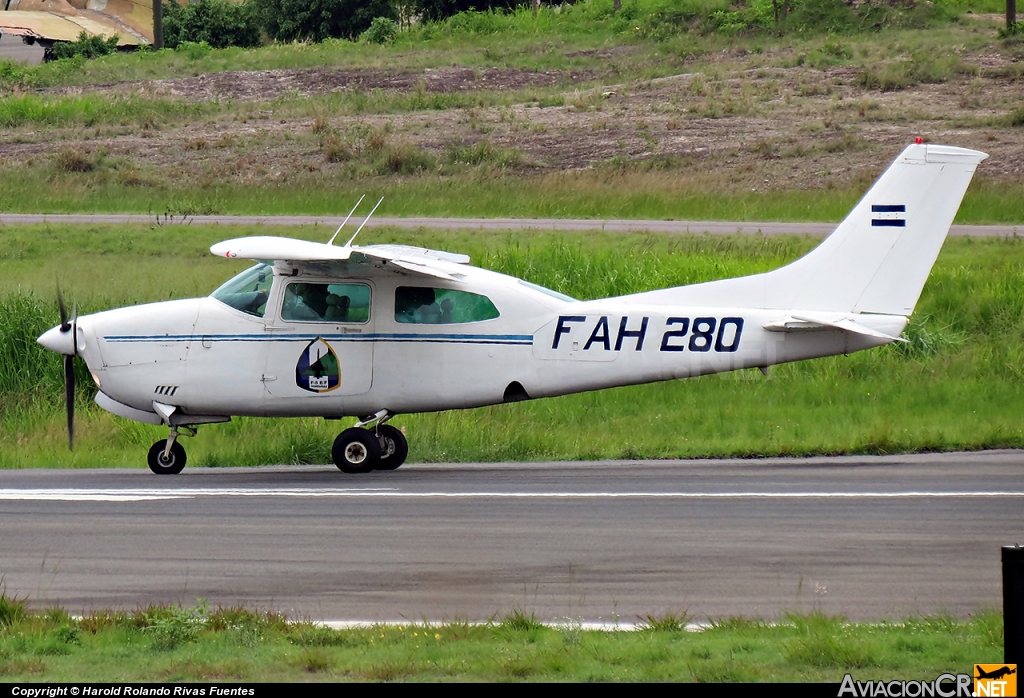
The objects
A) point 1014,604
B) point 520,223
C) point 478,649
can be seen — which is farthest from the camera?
point 520,223

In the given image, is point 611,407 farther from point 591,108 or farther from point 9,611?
point 591,108

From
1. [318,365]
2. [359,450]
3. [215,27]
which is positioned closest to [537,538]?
[359,450]

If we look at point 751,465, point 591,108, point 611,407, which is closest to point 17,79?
point 591,108

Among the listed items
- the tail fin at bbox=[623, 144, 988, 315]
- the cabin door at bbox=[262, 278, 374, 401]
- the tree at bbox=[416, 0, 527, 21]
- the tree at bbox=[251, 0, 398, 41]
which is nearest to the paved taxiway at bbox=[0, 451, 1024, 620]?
the cabin door at bbox=[262, 278, 374, 401]

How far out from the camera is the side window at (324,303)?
14.1m

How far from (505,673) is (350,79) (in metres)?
46.8

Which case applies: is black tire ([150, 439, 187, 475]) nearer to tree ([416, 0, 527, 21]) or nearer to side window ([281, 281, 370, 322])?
side window ([281, 281, 370, 322])

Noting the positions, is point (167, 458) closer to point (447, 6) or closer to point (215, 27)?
point (447, 6)

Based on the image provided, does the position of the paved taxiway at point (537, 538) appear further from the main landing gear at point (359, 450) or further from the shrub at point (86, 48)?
the shrub at point (86, 48)

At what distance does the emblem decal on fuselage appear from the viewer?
46.1 feet

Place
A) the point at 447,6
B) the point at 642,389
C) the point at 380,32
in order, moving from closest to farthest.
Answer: the point at 642,389
the point at 380,32
the point at 447,6

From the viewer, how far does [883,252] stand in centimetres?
1358

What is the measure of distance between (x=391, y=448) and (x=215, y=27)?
192ft

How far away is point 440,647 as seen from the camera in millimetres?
7316
